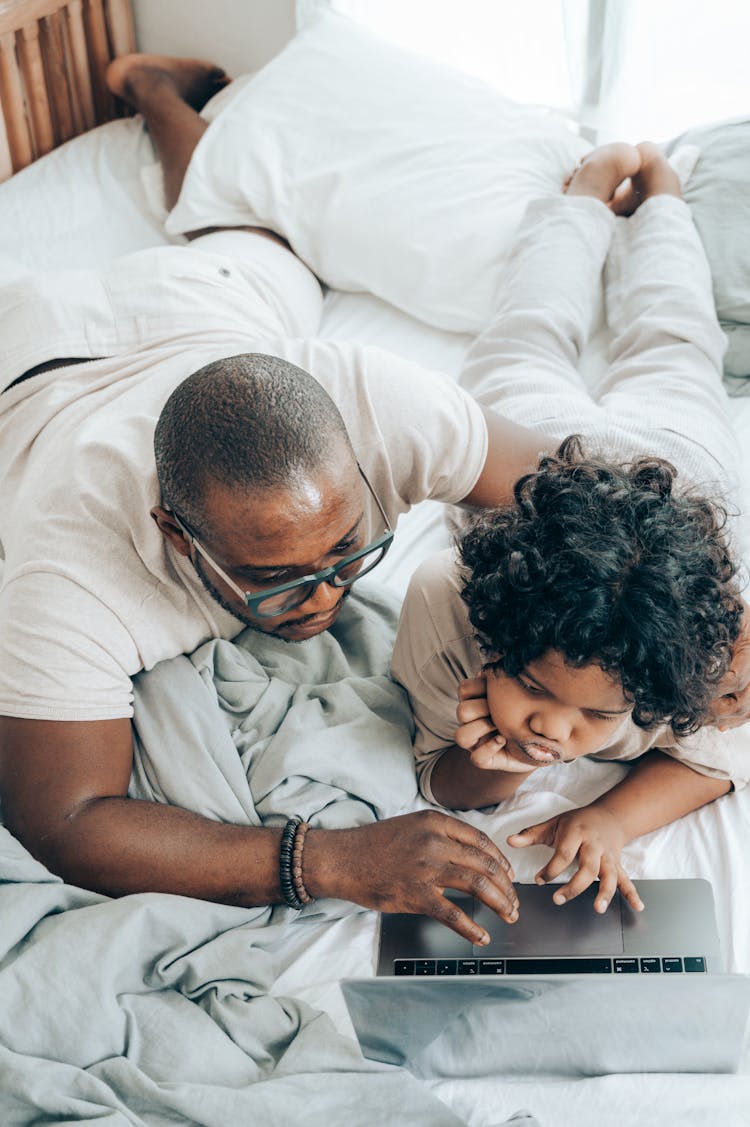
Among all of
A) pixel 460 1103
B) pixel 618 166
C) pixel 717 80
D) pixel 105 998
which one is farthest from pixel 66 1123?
pixel 717 80

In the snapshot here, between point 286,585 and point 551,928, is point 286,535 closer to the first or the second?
point 286,585

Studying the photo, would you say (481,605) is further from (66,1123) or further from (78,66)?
(78,66)

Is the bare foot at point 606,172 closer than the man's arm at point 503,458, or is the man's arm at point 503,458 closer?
the man's arm at point 503,458

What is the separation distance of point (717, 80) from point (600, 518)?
1.35m

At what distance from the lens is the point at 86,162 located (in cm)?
229

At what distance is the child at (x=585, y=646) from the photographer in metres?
0.96

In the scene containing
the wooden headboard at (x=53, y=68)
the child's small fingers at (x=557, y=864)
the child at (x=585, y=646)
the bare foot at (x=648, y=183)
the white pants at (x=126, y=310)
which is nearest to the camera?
the child at (x=585, y=646)

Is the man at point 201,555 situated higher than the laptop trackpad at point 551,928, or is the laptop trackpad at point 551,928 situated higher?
the man at point 201,555

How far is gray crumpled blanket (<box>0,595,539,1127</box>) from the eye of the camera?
3.06ft

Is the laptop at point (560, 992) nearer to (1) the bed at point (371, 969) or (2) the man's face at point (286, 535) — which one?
(1) the bed at point (371, 969)

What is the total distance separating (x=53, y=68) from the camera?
235 centimetres

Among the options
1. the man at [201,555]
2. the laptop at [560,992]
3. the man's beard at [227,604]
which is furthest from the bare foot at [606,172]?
the laptop at [560,992]

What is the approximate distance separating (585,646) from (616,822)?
0.28m

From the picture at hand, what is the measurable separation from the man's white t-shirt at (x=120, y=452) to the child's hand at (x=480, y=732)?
11.9 inches
